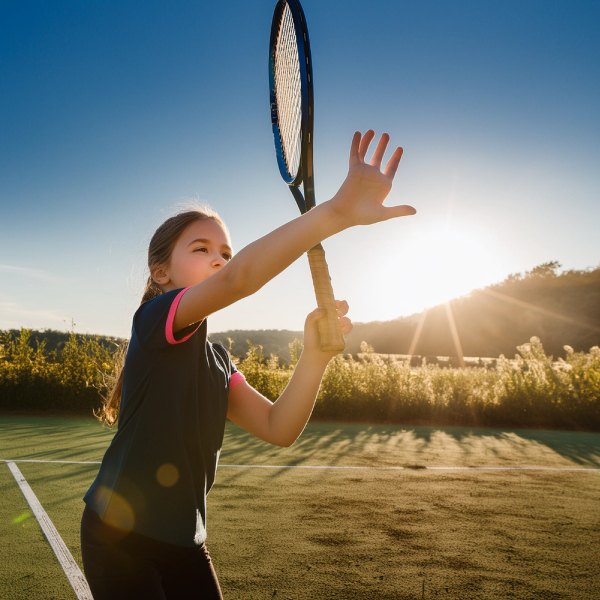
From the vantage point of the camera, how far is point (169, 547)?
4.54 feet

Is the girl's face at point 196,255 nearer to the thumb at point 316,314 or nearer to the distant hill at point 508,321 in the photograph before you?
the thumb at point 316,314

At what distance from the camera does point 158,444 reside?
139 centimetres

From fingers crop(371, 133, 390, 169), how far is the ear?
0.90 meters

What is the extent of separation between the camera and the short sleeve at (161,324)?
4.15 feet

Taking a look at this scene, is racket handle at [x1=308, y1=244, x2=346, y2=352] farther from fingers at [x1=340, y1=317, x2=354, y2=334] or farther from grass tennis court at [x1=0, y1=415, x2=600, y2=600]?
grass tennis court at [x1=0, y1=415, x2=600, y2=600]

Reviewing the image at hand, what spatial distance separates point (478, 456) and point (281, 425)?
6.32 metres

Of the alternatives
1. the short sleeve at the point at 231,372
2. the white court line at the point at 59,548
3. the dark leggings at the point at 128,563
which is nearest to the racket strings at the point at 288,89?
the short sleeve at the point at 231,372

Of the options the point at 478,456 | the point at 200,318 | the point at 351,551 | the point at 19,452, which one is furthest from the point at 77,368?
the point at 200,318

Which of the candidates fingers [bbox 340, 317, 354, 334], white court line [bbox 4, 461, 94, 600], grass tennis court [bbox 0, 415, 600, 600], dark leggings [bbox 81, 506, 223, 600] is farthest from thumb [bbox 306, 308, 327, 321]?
grass tennis court [bbox 0, 415, 600, 600]

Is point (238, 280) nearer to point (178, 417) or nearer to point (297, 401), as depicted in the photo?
point (178, 417)

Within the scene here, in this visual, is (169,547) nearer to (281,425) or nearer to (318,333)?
(281,425)

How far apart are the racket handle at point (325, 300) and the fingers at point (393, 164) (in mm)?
405

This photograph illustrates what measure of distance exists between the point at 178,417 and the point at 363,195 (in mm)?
831

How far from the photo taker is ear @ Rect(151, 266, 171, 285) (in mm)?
1758
